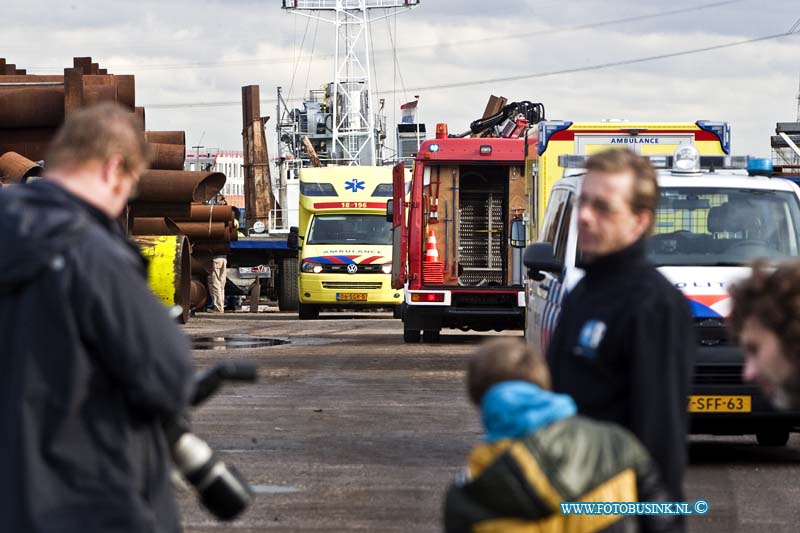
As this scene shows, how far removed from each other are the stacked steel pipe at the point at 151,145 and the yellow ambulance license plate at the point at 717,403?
51.4ft

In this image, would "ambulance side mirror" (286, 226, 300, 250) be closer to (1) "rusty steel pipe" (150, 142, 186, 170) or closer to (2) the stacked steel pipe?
(2) the stacked steel pipe

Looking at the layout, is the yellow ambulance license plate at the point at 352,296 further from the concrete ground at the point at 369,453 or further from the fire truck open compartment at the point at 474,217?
the concrete ground at the point at 369,453

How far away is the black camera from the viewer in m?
4.52

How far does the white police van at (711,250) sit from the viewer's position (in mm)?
10820

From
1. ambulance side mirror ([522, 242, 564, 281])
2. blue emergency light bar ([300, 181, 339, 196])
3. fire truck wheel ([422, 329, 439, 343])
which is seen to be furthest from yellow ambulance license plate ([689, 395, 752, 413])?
blue emergency light bar ([300, 181, 339, 196])

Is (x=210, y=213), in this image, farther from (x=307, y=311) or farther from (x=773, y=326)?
(x=773, y=326)

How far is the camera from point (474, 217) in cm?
2583

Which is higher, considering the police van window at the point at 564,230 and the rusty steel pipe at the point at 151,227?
the police van window at the point at 564,230

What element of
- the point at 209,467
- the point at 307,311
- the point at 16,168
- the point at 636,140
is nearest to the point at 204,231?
the point at 307,311

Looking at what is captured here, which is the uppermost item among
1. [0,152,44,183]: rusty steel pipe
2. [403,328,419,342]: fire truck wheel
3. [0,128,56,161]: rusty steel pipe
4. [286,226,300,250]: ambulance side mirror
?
[0,128,56,161]: rusty steel pipe

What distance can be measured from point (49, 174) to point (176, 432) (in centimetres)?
81

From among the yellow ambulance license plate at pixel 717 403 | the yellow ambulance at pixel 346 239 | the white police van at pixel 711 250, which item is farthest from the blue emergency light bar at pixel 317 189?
the yellow ambulance license plate at pixel 717 403

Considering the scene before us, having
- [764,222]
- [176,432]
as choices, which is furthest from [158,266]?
[176,432]

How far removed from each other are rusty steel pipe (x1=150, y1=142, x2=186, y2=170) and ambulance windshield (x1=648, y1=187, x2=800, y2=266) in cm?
2132
